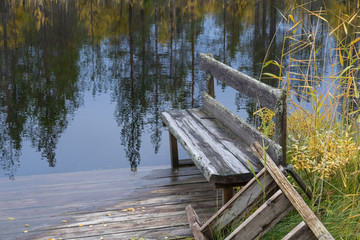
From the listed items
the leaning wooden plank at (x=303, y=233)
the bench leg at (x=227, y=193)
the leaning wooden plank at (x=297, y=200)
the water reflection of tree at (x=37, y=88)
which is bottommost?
the water reflection of tree at (x=37, y=88)

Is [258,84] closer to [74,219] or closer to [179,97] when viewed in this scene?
[74,219]

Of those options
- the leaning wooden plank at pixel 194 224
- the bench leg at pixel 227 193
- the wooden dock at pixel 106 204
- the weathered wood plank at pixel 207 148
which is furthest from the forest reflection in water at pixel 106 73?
the bench leg at pixel 227 193

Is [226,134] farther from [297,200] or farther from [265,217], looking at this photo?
[297,200]

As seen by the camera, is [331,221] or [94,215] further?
[94,215]

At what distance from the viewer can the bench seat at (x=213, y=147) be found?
3.25 m

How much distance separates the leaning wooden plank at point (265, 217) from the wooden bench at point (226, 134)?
29 centimetres

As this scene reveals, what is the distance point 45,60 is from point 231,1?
705 inches

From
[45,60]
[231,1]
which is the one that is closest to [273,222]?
[45,60]

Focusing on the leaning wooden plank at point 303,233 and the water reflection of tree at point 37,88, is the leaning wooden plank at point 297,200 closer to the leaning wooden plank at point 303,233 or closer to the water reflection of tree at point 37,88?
the leaning wooden plank at point 303,233

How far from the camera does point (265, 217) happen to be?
2818 mm

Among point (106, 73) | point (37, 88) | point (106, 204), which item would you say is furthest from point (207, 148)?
point (106, 73)

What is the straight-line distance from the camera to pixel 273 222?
282cm

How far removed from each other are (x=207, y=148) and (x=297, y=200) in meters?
1.18

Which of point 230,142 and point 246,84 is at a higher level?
point 246,84
